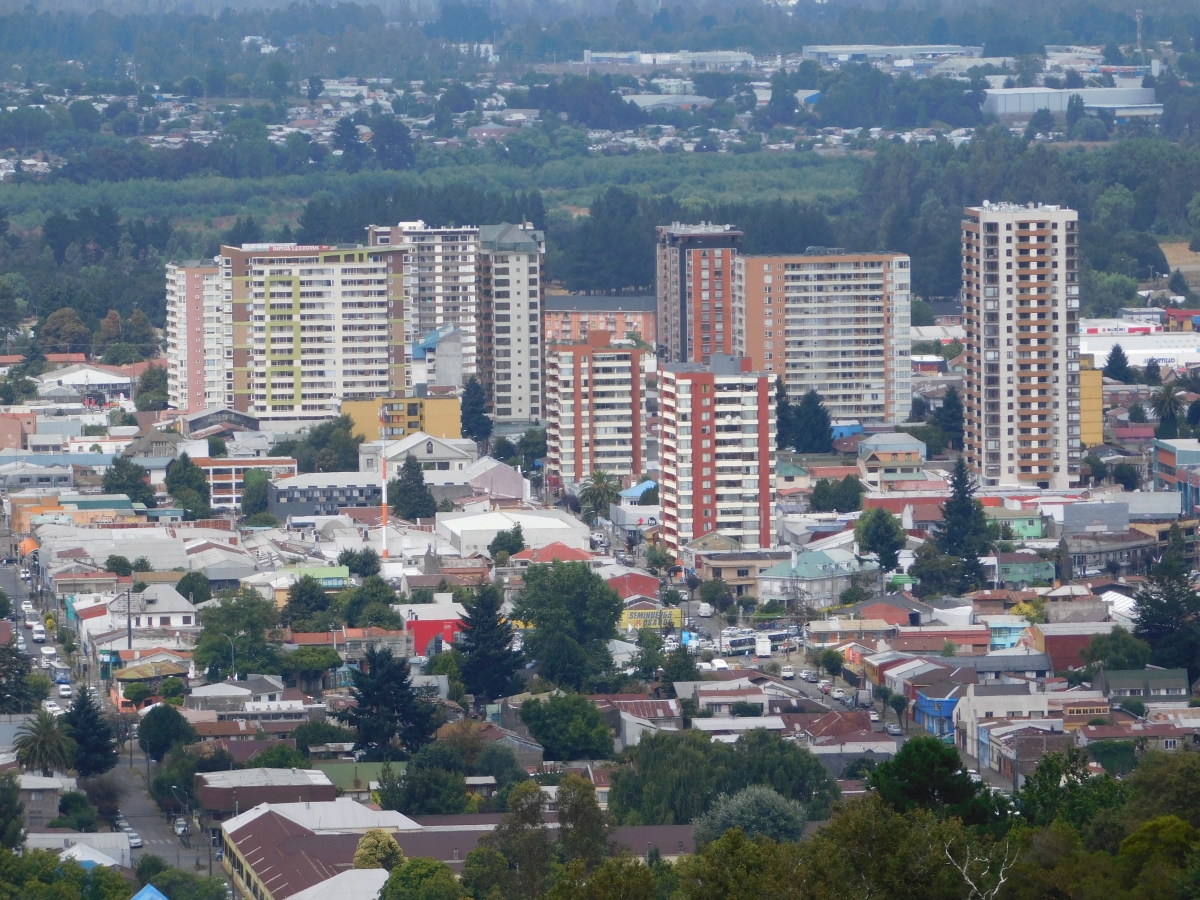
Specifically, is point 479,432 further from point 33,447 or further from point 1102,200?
point 1102,200

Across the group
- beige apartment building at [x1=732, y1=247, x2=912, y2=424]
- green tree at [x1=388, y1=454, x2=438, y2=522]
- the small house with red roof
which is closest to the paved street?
the small house with red roof

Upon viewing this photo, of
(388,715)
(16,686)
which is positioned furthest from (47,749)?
(388,715)

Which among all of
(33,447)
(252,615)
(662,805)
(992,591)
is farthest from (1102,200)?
(662,805)

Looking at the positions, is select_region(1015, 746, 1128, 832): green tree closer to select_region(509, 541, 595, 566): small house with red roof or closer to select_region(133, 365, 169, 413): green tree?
select_region(509, 541, 595, 566): small house with red roof

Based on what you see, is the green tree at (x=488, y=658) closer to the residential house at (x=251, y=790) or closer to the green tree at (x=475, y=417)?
the residential house at (x=251, y=790)

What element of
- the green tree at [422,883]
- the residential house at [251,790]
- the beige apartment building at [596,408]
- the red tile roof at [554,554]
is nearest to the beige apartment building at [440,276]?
the beige apartment building at [596,408]
